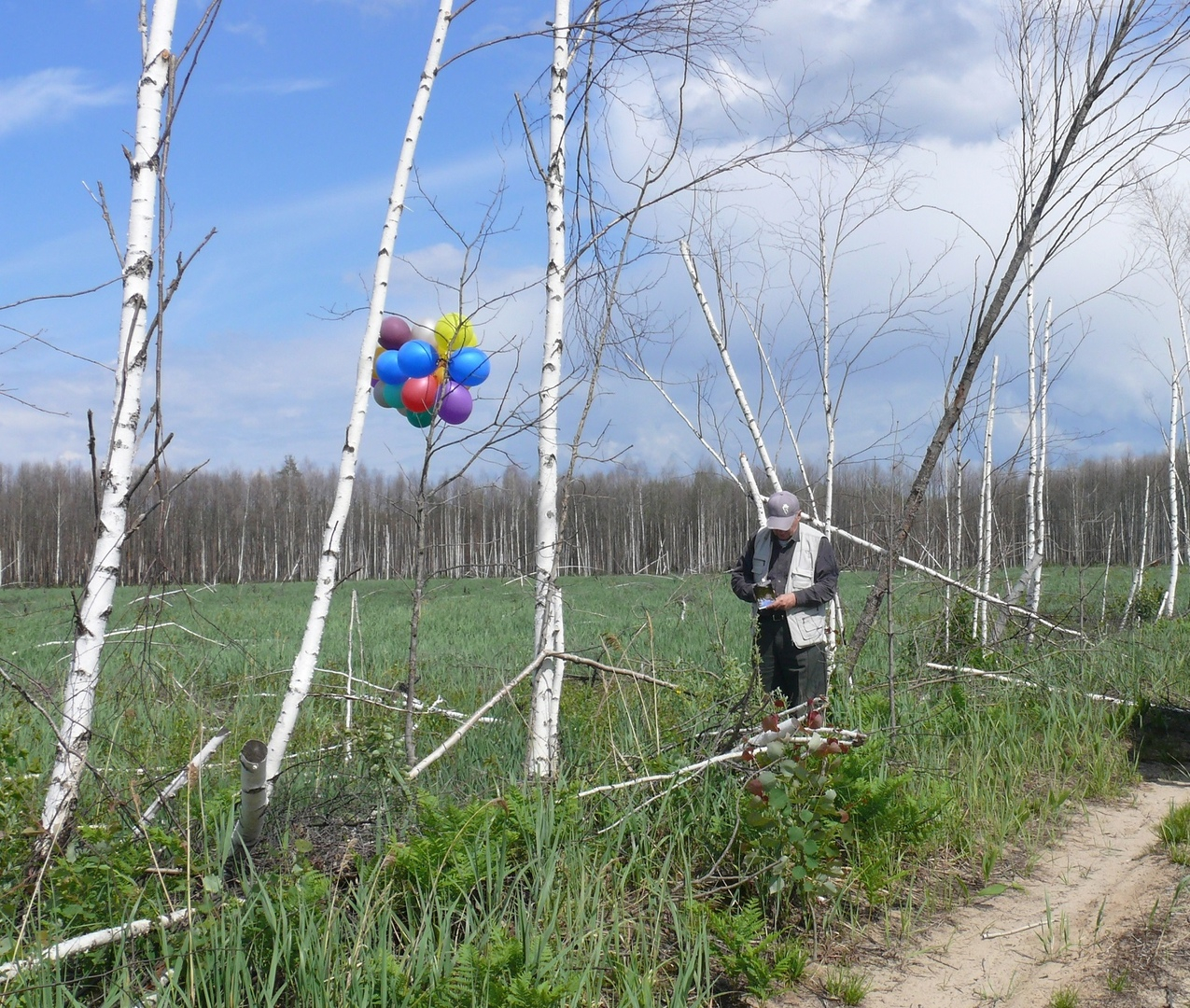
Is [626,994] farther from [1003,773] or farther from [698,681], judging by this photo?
[1003,773]

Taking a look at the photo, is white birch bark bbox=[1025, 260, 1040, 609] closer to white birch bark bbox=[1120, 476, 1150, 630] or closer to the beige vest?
white birch bark bbox=[1120, 476, 1150, 630]

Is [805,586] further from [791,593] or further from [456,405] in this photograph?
[456,405]

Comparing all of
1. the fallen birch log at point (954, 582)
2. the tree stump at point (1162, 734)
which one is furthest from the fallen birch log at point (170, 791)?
the tree stump at point (1162, 734)

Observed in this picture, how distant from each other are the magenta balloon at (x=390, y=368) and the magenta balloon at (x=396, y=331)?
10 centimetres

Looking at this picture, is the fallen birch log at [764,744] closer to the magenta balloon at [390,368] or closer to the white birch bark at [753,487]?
the magenta balloon at [390,368]

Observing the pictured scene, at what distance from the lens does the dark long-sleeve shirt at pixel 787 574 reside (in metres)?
5.15

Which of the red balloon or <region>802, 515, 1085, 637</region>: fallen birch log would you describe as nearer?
the red balloon

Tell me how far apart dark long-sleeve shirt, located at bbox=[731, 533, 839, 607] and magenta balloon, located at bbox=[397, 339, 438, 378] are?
2.20m

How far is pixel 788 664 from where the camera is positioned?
5.43m

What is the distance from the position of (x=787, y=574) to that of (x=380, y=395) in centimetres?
263

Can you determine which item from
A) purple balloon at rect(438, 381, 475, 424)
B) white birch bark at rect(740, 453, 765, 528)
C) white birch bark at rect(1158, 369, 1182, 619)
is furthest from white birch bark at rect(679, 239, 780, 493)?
white birch bark at rect(1158, 369, 1182, 619)

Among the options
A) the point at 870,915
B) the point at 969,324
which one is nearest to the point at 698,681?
the point at 870,915

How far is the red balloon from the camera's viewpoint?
4609mm

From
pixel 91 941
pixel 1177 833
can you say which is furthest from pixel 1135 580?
pixel 91 941
